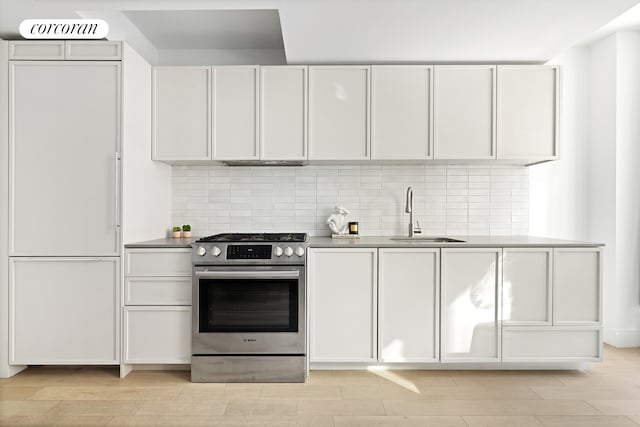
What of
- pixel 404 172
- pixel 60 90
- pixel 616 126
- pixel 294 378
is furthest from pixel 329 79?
pixel 616 126

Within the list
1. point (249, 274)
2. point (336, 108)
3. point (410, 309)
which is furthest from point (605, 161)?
point (249, 274)

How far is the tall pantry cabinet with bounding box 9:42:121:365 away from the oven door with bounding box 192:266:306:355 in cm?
69

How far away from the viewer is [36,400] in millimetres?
2727

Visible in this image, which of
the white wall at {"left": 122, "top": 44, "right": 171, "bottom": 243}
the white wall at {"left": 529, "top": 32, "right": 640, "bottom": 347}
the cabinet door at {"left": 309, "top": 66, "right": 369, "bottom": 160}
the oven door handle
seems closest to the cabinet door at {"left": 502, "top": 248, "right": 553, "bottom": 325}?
the white wall at {"left": 529, "top": 32, "right": 640, "bottom": 347}

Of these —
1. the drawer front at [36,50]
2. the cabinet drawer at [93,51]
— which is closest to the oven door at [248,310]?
the cabinet drawer at [93,51]

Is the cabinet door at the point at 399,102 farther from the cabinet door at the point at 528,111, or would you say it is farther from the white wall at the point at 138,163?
the white wall at the point at 138,163

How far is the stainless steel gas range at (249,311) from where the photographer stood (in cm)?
304

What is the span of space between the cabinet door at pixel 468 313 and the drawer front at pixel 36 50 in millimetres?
2969

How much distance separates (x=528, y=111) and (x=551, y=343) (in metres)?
1.73

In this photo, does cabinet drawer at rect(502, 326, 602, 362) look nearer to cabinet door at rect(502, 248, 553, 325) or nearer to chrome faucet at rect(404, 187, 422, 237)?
cabinet door at rect(502, 248, 553, 325)

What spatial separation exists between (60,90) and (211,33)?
4.08 feet

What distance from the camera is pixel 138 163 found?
3.25 metres

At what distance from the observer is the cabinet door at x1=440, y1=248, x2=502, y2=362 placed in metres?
3.13

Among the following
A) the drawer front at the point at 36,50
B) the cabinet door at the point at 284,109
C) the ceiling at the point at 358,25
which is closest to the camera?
the ceiling at the point at 358,25
